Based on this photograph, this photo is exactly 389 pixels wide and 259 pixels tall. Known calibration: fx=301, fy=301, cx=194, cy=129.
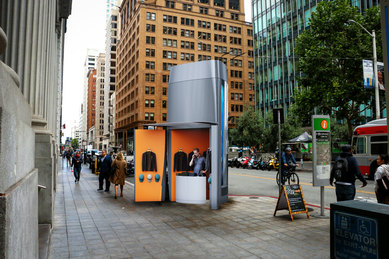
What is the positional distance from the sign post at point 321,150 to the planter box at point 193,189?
3.74 meters

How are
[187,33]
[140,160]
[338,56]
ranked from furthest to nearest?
[187,33], [338,56], [140,160]

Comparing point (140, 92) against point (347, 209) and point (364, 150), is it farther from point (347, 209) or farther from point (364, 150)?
point (347, 209)

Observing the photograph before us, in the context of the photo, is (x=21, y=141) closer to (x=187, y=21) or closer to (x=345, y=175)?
(x=345, y=175)

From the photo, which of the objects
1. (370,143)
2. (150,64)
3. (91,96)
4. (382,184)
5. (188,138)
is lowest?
(382,184)

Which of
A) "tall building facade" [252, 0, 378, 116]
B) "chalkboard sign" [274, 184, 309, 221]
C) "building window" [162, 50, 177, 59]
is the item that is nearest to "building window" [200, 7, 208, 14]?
"building window" [162, 50, 177, 59]

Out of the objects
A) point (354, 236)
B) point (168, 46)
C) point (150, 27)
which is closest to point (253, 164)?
point (354, 236)

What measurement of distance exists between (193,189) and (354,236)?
784 cm

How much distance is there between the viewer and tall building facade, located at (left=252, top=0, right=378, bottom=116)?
54281mm

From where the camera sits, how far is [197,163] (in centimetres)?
1064

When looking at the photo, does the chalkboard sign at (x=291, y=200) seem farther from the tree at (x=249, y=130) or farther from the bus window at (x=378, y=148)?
the tree at (x=249, y=130)

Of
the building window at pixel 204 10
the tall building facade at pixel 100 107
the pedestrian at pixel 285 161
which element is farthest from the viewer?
the tall building facade at pixel 100 107

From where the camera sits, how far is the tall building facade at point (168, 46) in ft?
246

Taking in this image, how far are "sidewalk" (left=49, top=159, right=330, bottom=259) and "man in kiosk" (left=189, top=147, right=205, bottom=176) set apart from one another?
3.81ft

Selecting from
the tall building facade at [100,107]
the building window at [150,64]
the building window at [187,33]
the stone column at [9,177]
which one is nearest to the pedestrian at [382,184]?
the stone column at [9,177]
